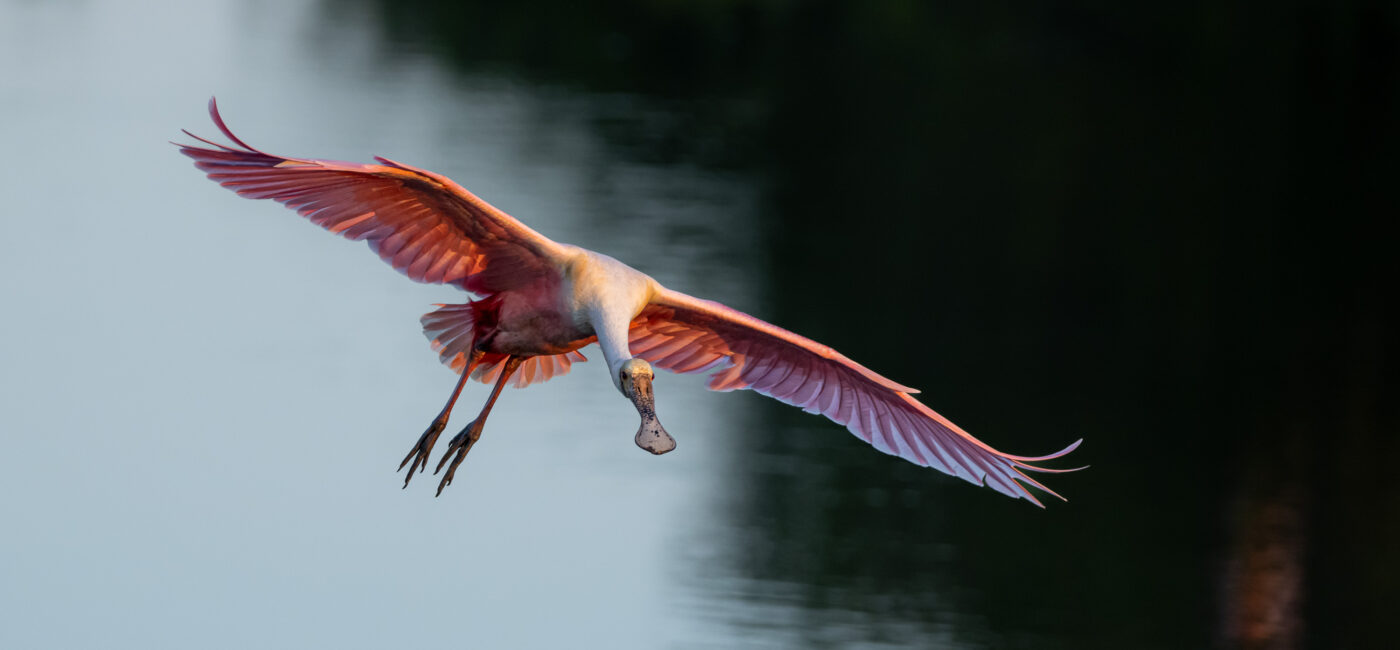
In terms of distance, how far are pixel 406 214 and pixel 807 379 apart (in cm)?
211

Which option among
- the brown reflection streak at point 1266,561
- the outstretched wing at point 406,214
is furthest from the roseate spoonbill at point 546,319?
the brown reflection streak at point 1266,561

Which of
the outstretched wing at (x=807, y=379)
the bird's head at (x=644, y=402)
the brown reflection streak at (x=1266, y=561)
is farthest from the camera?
the brown reflection streak at (x=1266, y=561)

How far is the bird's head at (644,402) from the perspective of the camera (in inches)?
274

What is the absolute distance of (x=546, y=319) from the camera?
820cm

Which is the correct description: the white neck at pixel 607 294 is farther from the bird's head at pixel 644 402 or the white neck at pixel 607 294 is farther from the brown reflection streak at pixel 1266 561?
the brown reflection streak at pixel 1266 561

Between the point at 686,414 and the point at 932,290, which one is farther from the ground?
the point at 932,290

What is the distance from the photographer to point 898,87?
28.1 meters

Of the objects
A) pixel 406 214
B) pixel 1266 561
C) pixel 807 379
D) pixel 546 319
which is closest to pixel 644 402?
pixel 546 319

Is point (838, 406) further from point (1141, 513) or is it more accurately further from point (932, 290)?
point (932, 290)

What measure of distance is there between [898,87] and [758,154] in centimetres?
369

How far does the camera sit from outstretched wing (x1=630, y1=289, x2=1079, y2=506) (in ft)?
28.4

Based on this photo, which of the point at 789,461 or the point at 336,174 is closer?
the point at 336,174

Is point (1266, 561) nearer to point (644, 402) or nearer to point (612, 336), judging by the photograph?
point (612, 336)

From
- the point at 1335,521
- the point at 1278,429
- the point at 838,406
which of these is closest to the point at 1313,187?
the point at 1278,429
